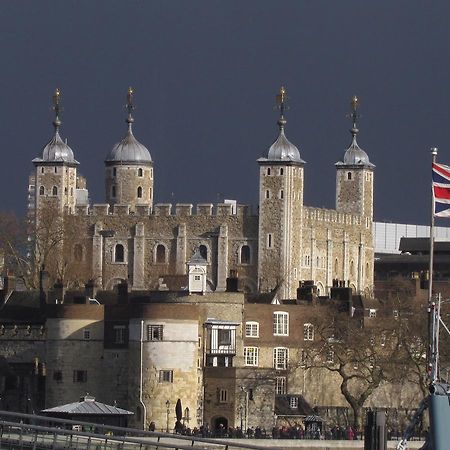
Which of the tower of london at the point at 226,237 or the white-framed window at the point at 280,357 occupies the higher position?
the tower of london at the point at 226,237

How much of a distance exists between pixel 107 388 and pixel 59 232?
68.5 m

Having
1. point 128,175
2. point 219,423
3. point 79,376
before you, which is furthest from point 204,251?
point 219,423

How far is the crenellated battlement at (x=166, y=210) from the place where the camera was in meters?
183

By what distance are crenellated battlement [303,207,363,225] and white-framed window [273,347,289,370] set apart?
60.7 meters

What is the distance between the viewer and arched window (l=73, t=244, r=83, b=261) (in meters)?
181

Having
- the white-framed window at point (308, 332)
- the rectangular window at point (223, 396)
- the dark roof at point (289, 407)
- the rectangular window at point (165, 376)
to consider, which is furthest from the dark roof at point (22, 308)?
the rectangular window at point (223, 396)

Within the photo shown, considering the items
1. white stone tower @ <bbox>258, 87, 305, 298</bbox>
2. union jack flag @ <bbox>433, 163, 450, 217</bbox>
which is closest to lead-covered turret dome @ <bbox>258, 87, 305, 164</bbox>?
white stone tower @ <bbox>258, 87, 305, 298</bbox>

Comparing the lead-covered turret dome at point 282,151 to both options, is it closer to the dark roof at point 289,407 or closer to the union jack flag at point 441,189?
the dark roof at point 289,407

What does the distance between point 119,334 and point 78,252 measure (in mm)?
67755

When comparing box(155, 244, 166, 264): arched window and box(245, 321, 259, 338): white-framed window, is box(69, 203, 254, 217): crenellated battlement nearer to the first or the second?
box(155, 244, 166, 264): arched window

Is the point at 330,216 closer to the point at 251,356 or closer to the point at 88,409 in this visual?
the point at 251,356

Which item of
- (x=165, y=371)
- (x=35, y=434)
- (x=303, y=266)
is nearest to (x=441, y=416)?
(x=35, y=434)

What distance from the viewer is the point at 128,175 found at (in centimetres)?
19212

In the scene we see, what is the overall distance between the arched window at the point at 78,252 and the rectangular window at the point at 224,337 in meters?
62.9
